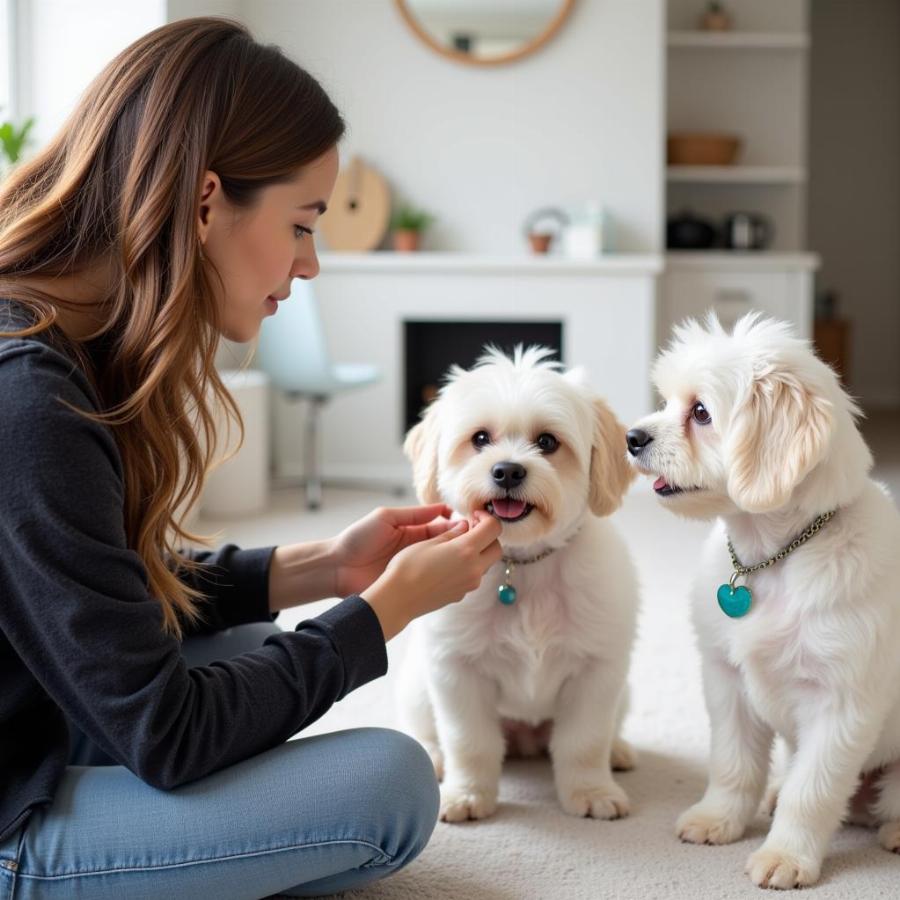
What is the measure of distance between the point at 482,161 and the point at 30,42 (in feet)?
6.86

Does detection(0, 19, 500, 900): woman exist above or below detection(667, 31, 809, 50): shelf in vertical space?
below

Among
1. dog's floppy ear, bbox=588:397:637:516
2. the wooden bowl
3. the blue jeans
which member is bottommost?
the blue jeans

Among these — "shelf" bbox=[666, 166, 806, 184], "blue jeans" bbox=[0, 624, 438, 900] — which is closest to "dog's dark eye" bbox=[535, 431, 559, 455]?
"blue jeans" bbox=[0, 624, 438, 900]

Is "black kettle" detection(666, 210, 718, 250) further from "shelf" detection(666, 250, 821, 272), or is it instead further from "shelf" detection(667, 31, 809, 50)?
"shelf" detection(667, 31, 809, 50)

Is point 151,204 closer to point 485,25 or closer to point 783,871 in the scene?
point 783,871

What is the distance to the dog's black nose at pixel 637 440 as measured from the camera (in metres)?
1.53

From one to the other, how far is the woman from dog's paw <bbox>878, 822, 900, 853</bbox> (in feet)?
2.26

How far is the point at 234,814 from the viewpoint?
48.6 inches

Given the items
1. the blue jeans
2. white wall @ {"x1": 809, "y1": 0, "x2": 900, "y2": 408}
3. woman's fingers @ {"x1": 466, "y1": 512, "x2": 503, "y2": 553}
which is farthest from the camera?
white wall @ {"x1": 809, "y1": 0, "x2": 900, "y2": 408}

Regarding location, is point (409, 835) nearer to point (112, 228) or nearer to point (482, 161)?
point (112, 228)

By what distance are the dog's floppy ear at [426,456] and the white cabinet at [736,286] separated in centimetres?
392

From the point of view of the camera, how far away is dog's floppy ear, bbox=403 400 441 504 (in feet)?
5.71

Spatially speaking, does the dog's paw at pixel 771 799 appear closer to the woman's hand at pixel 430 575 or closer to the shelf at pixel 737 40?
the woman's hand at pixel 430 575

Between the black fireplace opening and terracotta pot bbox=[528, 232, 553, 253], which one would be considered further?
the black fireplace opening
